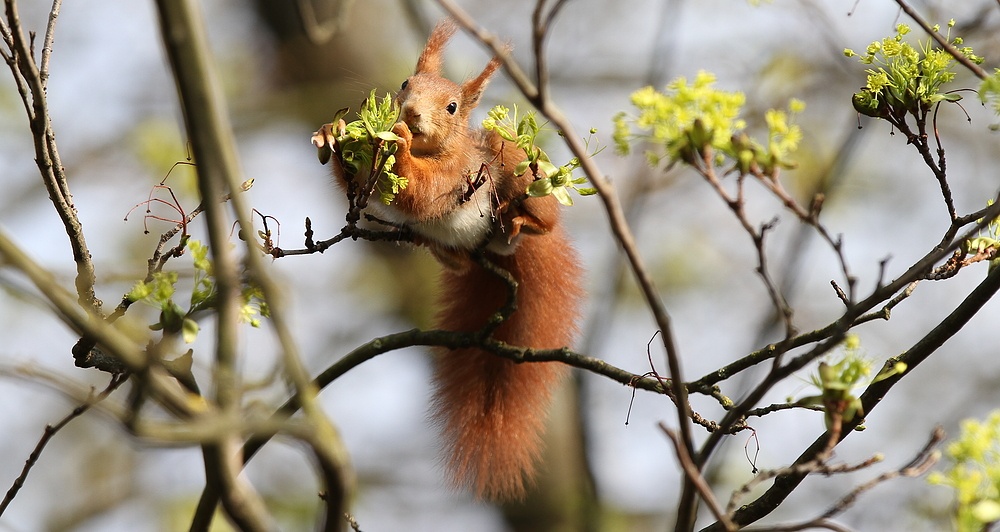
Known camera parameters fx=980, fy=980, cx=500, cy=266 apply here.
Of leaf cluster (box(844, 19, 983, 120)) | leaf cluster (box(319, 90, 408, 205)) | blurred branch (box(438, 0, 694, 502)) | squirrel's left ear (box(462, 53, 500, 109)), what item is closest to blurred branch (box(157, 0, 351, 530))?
blurred branch (box(438, 0, 694, 502))

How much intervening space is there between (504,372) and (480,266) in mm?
369

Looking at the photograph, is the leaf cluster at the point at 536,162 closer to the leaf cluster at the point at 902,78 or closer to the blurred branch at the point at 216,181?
the leaf cluster at the point at 902,78

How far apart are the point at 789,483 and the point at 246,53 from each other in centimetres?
620

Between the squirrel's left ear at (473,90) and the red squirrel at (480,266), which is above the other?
the squirrel's left ear at (473,90)

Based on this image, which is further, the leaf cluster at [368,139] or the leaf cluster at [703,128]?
the leaf cluster at [368,139]

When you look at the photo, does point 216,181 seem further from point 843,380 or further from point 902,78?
point 902,78

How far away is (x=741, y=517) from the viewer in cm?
185

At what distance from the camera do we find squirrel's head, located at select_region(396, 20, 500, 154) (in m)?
2.80

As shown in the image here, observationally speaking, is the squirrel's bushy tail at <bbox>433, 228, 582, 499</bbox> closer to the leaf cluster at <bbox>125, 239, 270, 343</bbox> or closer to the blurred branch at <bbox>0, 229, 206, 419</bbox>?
the leaf cluster at <bbox>125, 239, 270, 343</bbox>

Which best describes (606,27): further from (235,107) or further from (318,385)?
(318,385)

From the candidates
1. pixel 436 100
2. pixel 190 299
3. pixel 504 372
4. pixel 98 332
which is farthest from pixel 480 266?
pixel 98 332

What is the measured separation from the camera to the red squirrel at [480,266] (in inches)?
109

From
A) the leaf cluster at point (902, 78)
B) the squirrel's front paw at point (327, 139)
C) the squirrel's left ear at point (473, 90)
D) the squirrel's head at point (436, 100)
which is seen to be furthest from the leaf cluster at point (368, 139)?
the squirrel's left ear at point (473, 90)

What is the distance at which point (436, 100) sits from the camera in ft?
9.64
